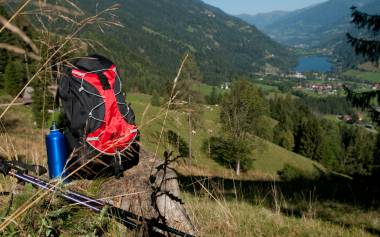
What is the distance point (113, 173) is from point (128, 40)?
196m

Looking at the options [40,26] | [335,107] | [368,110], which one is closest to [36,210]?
[40,26]

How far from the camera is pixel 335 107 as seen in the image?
434 feet

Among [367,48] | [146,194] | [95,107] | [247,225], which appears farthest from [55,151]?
[367,48]

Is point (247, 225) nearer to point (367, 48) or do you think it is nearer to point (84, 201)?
point (84, 201)

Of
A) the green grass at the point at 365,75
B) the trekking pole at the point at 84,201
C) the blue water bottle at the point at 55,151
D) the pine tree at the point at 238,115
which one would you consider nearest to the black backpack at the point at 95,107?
the blue water bottle at the point at 55,151

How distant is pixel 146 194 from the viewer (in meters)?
3.01

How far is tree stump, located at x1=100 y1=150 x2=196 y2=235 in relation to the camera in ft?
8.84

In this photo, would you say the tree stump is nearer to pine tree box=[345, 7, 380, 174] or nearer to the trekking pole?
the trekking pole

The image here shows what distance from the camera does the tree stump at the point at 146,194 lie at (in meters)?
2.70

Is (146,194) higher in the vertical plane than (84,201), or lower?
lower

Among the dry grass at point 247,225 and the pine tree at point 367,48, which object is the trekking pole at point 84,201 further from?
the pine tree at point 367,48

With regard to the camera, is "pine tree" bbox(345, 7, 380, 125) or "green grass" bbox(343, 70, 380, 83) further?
"green grass" bbox(343, 70, 380, 83)

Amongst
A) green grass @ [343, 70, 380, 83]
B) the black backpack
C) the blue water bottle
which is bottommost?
green grass @ [343, 70, 380, 83]

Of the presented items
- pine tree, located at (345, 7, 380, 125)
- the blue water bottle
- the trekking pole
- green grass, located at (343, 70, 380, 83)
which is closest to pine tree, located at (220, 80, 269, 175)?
the trekking pole
